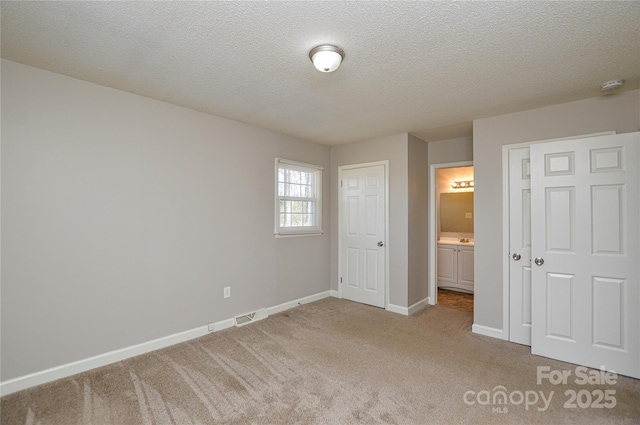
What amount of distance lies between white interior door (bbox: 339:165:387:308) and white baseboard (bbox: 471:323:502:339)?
48.2 inches

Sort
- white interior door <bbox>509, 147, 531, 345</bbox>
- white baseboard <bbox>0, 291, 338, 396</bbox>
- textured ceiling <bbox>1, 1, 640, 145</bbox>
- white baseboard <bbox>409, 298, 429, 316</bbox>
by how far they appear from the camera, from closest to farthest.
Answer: textured ceiling <bbox>1, 1, 640, 145</bbox>
white baseboard <bbox>0, 291, 338, 396</bbox>
white interior door <bbox>509, 147, 531, 345</bbox>
white baseboard <bbox>409, 298, 429, 316</bbox>

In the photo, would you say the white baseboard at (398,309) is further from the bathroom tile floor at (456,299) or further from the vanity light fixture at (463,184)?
the vanity light fixture at (463,184)

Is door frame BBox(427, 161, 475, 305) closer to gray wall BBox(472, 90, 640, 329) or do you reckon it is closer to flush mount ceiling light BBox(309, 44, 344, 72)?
gray wall BBox(472, 90, 640, 329)

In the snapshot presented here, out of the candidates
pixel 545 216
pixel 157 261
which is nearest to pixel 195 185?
pixel 157 261

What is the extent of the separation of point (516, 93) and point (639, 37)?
0.87m

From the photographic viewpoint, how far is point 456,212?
5.80 metres

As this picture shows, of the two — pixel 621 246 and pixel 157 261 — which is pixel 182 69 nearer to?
pixel 157 261

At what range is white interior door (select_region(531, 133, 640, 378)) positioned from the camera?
8.25 feet

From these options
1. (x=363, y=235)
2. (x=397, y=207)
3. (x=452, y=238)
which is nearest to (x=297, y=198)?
(x=363, y=235)

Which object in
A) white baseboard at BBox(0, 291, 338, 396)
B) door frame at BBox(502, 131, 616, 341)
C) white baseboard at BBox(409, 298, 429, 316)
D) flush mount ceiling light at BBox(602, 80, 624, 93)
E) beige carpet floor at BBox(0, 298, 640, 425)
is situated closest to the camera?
beige carpet floor at BBox(0, 298, 640, 425)

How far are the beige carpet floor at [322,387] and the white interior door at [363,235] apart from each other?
3.98 feet

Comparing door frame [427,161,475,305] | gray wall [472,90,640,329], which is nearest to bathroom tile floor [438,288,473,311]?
door frame [427,161,475,305]

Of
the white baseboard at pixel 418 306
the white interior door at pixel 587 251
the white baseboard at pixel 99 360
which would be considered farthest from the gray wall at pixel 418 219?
the white baseboard at pixel 99 360

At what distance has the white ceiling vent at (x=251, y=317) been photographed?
3.59m
